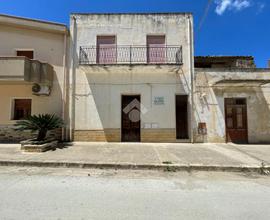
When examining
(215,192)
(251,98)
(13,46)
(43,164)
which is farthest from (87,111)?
(251,98)

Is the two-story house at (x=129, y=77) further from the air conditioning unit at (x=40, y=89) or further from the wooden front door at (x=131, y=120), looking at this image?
the air conditioning unit at (x=40, y=89)

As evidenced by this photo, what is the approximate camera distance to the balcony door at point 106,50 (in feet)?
35.6

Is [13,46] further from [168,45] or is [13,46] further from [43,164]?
[168,45]

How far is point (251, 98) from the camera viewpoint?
10.5 meters

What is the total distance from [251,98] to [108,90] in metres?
8.38

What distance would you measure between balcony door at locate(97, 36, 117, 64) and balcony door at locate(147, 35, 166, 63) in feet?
6.88

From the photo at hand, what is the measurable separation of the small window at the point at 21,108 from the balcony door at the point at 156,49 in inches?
304

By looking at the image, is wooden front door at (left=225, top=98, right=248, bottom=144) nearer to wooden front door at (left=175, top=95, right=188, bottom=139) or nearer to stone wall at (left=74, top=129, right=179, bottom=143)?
wooden front door at (left=175, top=95, right=188, bottom=139)

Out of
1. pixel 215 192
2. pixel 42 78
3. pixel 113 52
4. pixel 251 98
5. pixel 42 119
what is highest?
pixel 113 52

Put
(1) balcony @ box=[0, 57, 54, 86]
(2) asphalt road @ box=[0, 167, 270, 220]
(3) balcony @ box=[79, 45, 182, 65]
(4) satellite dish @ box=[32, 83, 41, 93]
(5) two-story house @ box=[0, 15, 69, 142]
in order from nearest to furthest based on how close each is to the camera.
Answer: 1. (2) asphalt road @ box=[0, 167, 270, 220]
2. (1) balcony @ box=[0, 57, 54, 86]
3. (4) satellite dish @ box=[32, 83, 41, 93]
4. (5) two-story house @ box=[0, 15, 69, 142]
5. (3) balcony @ box=[79, 45, 182, 65]

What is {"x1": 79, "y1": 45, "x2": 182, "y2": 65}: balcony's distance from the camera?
424 inches

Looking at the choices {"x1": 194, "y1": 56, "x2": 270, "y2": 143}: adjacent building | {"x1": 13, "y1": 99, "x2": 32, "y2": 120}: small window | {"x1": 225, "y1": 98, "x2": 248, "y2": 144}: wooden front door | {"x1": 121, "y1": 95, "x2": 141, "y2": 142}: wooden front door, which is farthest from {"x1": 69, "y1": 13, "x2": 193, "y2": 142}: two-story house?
{"x1": 13, "y1": 99, "x2": 32, "y2": 120}: small window

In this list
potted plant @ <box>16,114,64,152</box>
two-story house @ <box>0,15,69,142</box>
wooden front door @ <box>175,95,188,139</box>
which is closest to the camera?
potted plant @ <box>16,114,64,152</box>

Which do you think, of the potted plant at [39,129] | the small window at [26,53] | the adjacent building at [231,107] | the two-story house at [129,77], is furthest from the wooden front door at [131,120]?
the small window at [26,53]
